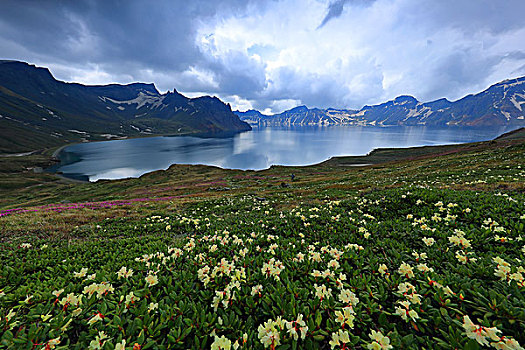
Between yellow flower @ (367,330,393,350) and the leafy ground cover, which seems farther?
the leafy ground cover

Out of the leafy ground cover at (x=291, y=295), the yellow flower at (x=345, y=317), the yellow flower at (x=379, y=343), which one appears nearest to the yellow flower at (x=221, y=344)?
the leafy ground cover at (x=291, y=295)

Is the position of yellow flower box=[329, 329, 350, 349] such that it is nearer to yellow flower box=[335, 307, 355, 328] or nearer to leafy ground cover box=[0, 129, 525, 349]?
leafy ground cover box=[0, 129, 525, 349]

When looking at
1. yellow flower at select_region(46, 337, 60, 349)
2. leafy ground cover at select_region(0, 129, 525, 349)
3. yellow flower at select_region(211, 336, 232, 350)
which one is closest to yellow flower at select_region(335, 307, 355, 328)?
leafy ground cover at select_region(0, 129, 525, 349)

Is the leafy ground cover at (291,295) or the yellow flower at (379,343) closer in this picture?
the yellow flower at (379,343)

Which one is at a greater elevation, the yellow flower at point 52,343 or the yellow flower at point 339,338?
the yellow flower at point 339,338

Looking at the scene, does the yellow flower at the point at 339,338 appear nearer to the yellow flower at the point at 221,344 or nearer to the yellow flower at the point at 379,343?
the yellow flower at the point at 379,343

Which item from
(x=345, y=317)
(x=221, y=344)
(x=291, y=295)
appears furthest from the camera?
(x=291, y=295)

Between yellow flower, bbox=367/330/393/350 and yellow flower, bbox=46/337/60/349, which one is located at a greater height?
yellow flower, bbox=367/330/393/350

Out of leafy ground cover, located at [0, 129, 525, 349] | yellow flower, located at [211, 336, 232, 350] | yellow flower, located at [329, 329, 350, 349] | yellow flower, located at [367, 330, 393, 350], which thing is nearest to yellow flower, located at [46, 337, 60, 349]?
leafy ground cover, located at [0, 129, 525, 349]

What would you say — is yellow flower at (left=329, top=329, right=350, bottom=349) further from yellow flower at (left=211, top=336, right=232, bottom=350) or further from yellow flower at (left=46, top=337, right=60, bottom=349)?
yellow flower at (left=46, top=337, right=60, bottom=349)

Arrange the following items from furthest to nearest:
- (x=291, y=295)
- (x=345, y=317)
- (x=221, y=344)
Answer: (x=291, y=295) → (x=345, y=317) → (x=221, y=344)

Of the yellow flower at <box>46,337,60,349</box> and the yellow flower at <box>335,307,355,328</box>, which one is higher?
the yellow flower at <box>335,307,355,328</box>

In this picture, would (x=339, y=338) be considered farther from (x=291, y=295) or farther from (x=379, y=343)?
(x=291, y=295)

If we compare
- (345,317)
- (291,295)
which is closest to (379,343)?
(345,317)
